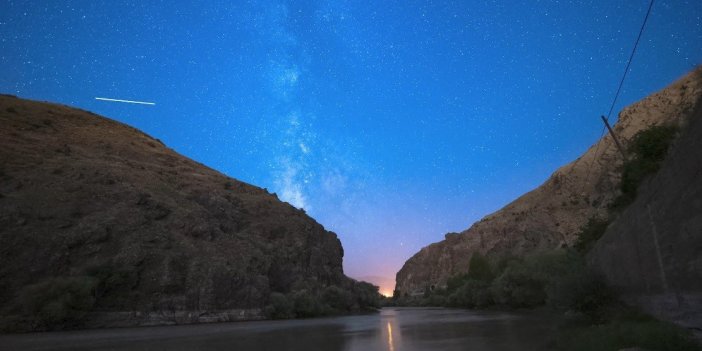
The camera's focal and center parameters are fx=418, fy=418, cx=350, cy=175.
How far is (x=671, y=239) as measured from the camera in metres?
12.6

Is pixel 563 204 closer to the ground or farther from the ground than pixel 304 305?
farther from the ground

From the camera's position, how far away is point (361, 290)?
291 feet

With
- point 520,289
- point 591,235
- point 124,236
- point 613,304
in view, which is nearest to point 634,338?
point 613,304

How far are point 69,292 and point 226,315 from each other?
18.6 metres

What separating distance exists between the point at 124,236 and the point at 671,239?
5209 centimetres

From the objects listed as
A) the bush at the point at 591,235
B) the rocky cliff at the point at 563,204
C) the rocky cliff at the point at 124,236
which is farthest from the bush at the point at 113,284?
the rocky cliff at the point at 563,204

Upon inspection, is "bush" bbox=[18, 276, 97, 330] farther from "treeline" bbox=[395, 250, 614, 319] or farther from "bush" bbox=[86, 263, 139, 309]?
"treeline" bbox=[395, 250, 614, 319]

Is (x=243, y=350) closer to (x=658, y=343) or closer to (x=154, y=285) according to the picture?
(x=658, y=343)

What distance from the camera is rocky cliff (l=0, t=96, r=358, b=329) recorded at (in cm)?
4150

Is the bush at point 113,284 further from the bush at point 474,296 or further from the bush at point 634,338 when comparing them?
the bush at point 474,296

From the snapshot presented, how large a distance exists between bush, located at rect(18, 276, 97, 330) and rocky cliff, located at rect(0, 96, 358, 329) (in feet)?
0.32

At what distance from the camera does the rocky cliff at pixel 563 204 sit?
69.6 m

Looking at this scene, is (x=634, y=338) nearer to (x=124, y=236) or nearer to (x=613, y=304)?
(x=613, y=304)

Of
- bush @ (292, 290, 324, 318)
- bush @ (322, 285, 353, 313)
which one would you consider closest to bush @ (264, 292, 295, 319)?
bush @ (292, 290, 324, 318)
